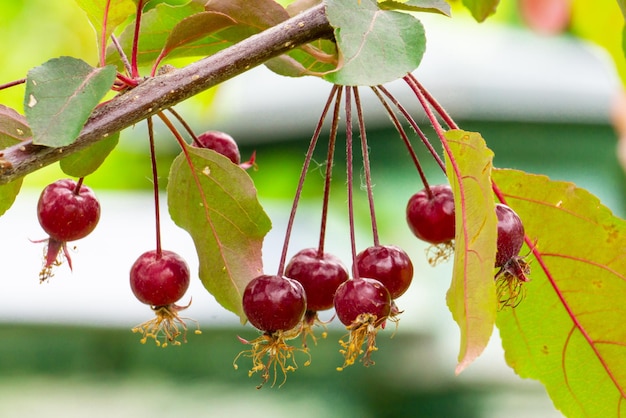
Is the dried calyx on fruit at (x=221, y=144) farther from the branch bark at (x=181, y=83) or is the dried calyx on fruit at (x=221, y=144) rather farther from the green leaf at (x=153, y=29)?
the branch bark at (x=181, y=83)

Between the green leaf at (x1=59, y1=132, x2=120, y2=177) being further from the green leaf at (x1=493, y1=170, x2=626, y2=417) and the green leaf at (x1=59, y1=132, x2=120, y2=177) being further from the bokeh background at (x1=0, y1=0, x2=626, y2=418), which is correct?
the bokeh background at (x1=0, y1=0, x2=626, y2=418)

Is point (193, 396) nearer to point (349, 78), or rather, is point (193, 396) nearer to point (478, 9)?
point (478, 9)

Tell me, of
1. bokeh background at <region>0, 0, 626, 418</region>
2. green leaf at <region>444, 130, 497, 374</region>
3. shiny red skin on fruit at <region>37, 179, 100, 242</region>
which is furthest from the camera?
bokeh background at <region>0, 0, 626, 418</region>

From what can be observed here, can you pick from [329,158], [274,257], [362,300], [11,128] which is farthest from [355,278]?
[274,257]

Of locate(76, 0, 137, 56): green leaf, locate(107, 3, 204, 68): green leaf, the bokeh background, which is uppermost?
locate(76, 0, 137, 56): green leaf

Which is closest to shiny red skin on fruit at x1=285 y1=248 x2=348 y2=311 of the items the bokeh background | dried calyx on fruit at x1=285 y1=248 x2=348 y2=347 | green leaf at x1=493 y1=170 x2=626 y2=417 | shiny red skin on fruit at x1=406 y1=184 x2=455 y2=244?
dried calyx on fruit at x1=285 y1=248 x2=348 y2=347

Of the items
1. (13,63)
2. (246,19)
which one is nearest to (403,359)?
(13,63)
